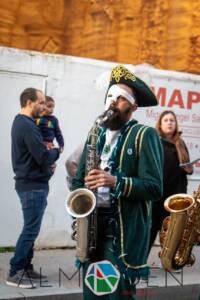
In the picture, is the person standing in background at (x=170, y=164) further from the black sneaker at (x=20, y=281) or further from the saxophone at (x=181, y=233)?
the saxophone at (x=181, y=233)

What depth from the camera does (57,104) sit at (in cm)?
888

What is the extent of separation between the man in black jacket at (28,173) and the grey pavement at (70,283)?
24cm

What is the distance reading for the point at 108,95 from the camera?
176 inches

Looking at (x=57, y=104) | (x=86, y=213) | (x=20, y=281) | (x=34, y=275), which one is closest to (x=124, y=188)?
(x=86, y=213)

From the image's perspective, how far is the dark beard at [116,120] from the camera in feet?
14.0

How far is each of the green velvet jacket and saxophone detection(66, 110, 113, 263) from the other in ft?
0.45

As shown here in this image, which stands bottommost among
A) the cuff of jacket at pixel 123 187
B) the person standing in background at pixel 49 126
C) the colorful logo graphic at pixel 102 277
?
the colorful logo graphic at pixel 102 277

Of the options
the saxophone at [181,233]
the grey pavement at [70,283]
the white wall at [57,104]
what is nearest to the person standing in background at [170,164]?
the grey pavement at [70,283]

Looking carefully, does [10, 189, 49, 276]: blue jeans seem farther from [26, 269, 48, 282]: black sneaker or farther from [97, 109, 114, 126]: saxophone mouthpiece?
[97, 109, 114, 126]: saxophone mouthpiece

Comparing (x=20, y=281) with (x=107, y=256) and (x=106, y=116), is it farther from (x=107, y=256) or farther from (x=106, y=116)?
(x=106, y=116)

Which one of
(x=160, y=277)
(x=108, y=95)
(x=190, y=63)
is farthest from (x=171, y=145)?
(x=108, y=95)

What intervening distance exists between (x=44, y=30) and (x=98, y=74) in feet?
3.11

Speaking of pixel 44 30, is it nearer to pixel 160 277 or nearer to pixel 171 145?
pixel 171 145

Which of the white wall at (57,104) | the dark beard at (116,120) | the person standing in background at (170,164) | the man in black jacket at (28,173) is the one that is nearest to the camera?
the dark beard at (116,120)
